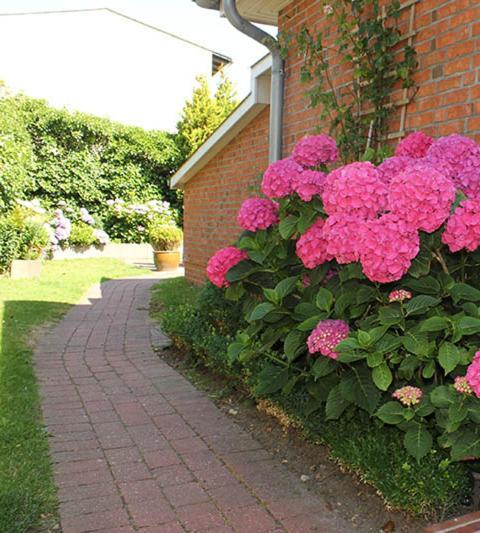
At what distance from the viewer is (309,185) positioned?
8.93 ft

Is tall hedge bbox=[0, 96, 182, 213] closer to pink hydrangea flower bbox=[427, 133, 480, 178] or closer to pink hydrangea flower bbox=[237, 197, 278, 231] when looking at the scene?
pink hydrangea flower bbox=[237, 197, 278, 231]

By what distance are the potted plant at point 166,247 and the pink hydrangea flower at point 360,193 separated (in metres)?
11.0

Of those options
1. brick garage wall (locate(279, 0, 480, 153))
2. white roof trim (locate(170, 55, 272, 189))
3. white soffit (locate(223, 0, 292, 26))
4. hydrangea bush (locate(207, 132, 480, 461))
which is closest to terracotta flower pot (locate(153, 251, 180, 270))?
white roof trim (locate(170, 55, 272, 189))

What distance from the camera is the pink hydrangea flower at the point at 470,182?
2402 mm

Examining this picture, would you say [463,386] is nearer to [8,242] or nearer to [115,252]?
[8,242]

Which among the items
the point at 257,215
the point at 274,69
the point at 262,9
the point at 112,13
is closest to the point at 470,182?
the point at 257,215

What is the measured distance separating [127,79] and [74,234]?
8.57m

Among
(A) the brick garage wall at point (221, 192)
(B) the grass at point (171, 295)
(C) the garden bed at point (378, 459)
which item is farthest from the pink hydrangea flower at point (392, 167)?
(B) the grass at point (171, 295)

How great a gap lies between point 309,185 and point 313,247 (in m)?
0.33

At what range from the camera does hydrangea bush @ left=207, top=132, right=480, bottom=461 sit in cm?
216

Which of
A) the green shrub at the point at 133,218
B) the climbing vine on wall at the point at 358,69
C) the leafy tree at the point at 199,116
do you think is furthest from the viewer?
the leafy tree at the point at 199,116

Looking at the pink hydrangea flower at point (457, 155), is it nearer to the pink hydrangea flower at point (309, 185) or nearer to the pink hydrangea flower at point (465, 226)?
Answer: the pink hydrangea flower at point (465, 226)

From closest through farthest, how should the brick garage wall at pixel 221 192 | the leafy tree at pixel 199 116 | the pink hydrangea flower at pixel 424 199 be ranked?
the pink hydrangea flower at pixel 424 199 < the brick garage wall at pixel 221 192 < the leafy tree at pixel 199 116

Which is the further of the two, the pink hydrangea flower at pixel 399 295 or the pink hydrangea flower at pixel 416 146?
the pink hydrangea flower at pixel 416 146
